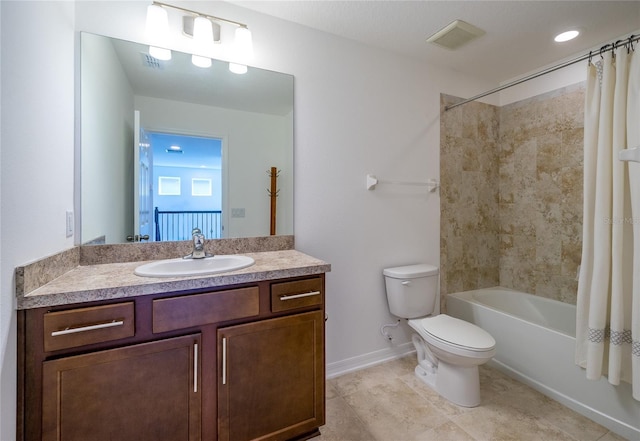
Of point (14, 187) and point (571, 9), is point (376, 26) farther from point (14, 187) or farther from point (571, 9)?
point (14, 187)

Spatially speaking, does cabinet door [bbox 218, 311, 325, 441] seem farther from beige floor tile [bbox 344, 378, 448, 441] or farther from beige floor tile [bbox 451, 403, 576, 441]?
beige floor tile [bbox 451, 403, 576, 441]

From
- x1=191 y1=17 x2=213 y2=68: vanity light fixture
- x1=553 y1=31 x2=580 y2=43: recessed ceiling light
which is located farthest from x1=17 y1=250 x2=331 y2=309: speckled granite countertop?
x1=553 y1=31 x2=580 y2=43: recessed ceiling light

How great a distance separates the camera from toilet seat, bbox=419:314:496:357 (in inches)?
63.3

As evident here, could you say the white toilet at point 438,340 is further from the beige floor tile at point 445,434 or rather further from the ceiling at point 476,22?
the ceiling at point 476,22

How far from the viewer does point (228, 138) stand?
5.75 ft

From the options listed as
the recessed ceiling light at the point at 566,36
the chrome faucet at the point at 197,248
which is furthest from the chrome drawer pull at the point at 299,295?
the recessed ceiling light at the point at 566,36

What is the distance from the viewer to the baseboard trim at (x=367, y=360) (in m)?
2.02

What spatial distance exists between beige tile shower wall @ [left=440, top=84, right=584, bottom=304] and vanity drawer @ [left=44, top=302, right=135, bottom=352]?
2.30 metres

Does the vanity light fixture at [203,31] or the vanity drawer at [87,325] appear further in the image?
the vanity light fixture at [203,31]

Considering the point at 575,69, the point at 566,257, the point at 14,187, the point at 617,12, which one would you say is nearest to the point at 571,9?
the point at 617,12

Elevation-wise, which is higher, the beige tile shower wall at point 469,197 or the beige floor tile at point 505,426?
the beige tile shower wall at point 469,197

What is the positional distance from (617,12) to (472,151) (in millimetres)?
1169

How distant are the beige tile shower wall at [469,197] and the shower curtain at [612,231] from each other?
3.18 ft

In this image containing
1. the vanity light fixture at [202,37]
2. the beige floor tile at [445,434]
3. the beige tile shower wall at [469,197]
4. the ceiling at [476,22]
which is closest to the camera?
the beige floor tile at [445,434]
